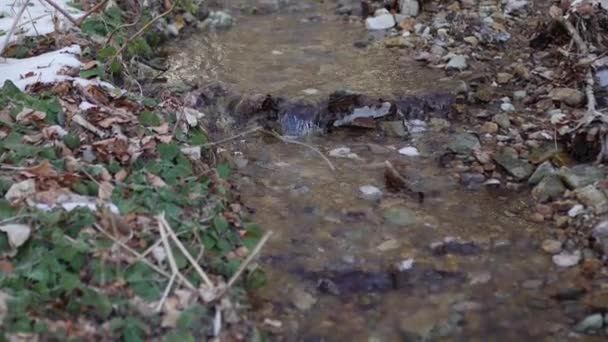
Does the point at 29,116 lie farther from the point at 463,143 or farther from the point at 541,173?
the point at 541,173

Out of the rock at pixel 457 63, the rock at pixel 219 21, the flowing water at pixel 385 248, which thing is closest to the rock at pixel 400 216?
the flowing water at pixel 385 248

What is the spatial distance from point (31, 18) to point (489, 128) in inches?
108

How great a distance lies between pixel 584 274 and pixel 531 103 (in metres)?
1.70

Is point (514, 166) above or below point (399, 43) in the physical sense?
below

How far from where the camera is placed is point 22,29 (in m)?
4.50

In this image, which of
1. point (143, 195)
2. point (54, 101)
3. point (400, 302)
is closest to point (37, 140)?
point (54, 101)

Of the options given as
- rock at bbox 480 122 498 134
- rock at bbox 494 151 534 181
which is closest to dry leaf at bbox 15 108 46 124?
rock at bbox 494 151 534 181

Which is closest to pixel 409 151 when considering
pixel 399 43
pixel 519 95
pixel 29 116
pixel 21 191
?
pixel 519 95

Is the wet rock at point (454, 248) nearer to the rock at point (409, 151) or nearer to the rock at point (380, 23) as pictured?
the rock at point (409, 151)

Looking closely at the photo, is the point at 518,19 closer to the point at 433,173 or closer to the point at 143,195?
the point at 433,173

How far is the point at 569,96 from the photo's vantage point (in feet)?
13.8

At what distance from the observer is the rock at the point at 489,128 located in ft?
13.3

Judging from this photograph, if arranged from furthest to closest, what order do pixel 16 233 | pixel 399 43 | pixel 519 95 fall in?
pixel 399 43 < pixel 519 95 < pixel 16 233

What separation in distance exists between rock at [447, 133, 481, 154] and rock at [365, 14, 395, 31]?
6.50 ft
